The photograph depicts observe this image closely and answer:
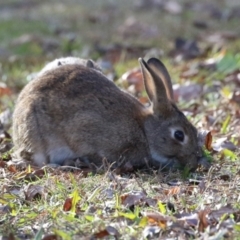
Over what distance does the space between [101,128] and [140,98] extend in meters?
1.94

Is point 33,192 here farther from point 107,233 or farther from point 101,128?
point 101,128

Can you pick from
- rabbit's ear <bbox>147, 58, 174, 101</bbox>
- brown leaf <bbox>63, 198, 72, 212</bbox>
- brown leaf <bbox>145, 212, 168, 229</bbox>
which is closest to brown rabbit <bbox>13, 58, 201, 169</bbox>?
rabbit's ear <bbox>147, 58, 174, 101</bbox>

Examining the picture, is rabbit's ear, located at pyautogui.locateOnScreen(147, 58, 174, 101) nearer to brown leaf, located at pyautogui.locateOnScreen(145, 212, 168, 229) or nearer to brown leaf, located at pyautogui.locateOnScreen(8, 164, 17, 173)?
brown leaf, located at pyautogui.locateOnScreen(8, 164, 17, 173)

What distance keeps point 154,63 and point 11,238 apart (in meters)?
2.67

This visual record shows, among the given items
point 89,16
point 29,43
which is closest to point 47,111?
point 29,43

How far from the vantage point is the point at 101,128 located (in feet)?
21.5

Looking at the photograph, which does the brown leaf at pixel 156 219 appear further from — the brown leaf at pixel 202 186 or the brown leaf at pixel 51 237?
the brown leaf at pixel 202 186

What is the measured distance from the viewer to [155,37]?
41.3ft

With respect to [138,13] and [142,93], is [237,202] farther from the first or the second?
[138,13]

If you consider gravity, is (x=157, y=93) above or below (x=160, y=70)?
below

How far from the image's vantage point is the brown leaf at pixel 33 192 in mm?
5484

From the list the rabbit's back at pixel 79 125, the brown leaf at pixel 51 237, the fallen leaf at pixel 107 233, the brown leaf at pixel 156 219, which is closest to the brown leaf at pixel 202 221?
the brown leaf at pixel 156 219

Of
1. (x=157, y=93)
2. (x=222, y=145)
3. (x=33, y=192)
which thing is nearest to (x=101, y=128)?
(x=157, y=93)

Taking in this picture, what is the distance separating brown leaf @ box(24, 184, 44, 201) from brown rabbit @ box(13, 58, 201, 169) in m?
1.00
